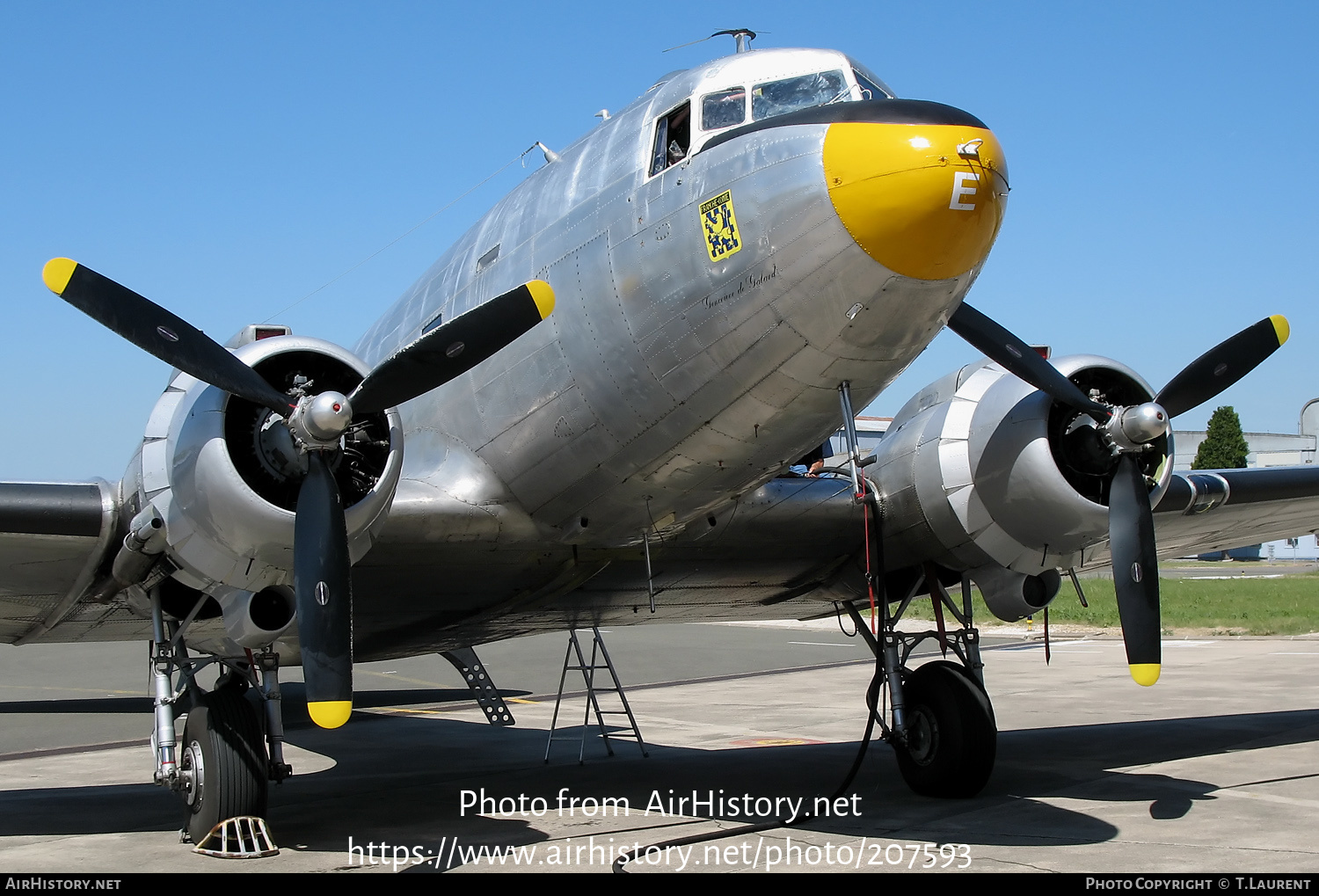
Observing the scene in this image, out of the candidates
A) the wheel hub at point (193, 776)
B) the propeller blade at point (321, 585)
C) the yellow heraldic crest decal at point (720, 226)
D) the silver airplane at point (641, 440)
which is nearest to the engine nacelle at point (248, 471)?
the silver airplane at point (641, 440)

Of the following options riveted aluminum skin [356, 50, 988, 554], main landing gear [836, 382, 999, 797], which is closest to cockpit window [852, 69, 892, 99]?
riveted aluminum skin [356, 50, 988, 554]

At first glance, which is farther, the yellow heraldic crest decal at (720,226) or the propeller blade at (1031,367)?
the propeller blade at (1031,367)

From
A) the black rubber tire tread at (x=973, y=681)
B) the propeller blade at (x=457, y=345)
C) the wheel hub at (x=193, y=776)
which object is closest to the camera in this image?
the propeller blade at (x=457, y=345)

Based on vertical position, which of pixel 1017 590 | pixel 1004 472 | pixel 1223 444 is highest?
pixel 1223 444

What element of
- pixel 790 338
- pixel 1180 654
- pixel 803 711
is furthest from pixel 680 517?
pixel 1180 654

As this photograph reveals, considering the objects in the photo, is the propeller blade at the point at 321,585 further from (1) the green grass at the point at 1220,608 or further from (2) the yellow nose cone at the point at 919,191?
(1) the green grass at the point at 1220,608

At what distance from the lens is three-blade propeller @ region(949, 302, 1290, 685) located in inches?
314

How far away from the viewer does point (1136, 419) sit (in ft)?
26.4

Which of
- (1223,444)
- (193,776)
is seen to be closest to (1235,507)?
(193,776)

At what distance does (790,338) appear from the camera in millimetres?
6414

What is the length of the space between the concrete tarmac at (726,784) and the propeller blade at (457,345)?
266 cm

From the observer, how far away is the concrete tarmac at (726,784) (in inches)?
271

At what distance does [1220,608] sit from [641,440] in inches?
1243

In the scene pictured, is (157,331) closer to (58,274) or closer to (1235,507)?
(58,274)
